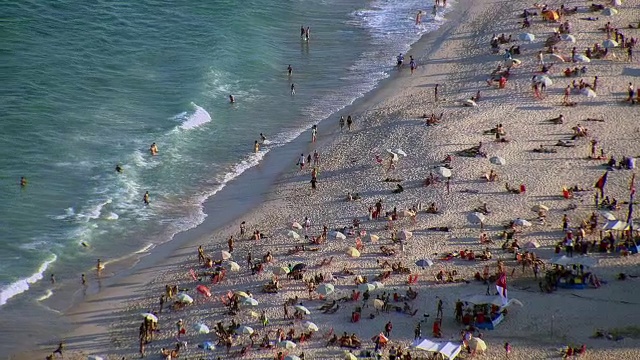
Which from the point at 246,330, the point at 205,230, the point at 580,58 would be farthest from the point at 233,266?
the point at 580,58

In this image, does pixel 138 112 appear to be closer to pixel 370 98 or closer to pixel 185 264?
pixel 370 98

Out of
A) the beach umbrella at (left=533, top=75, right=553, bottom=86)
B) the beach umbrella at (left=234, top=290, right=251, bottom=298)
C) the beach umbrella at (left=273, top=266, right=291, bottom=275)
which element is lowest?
the beach umbrella at (left=234, top=290, right=251, bottom=298)

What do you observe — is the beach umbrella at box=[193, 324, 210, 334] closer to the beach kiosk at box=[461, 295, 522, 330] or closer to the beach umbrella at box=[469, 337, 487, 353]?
the beach kiosk at box=[461, 295, 522, 330]

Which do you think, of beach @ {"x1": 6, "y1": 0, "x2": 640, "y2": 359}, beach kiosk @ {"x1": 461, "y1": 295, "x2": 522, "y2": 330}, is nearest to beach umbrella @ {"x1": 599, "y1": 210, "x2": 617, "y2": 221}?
beach @ {"x1": 6, "y1": 0, "x2": 640, "y2": 359}

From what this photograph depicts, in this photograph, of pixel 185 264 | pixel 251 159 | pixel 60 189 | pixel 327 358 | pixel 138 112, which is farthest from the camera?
pixel 138 112

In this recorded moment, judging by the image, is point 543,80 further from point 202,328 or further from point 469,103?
point 202,328

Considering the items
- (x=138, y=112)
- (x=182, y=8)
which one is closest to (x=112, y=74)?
(x=138, y=112)
